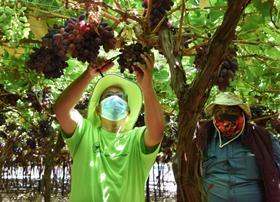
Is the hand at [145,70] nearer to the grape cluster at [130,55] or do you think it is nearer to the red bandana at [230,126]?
the grape cluster at [130,55]

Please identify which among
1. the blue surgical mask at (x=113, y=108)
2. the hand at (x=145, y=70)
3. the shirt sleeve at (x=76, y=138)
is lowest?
the shirt sleeve at (x=76, y=138)

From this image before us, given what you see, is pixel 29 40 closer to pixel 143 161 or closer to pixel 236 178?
pixel 143 161

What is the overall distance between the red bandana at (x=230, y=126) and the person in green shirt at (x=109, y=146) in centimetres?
75

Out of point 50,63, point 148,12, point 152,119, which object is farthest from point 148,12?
point 152,119

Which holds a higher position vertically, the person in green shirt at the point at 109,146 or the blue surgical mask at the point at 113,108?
the blue surgical mask at the point at 113,108

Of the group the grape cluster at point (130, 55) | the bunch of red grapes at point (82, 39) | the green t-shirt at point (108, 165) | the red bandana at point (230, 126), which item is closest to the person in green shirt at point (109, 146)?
the green t-shirt at point (108, 165)

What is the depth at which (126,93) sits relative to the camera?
297cm

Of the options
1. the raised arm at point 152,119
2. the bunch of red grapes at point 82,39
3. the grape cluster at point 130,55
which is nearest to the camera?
the bunch of red grapes at point 82,39

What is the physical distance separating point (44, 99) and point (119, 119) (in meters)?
2.18

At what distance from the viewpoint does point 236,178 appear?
3104mm

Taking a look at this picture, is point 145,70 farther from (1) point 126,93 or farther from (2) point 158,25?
(1) point 126,93

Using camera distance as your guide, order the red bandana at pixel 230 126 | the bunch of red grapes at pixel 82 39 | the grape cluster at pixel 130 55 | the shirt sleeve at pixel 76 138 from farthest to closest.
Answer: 1. the red bandana at pixel 230 126
2. the shirt sleeve at pixel 76 138
3. the grape cluster at pixel 130 55
4. the bunch of red grapes at pixel 82 39

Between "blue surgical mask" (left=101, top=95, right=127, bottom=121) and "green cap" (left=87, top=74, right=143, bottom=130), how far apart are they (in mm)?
126

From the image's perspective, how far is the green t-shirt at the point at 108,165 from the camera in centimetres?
249
